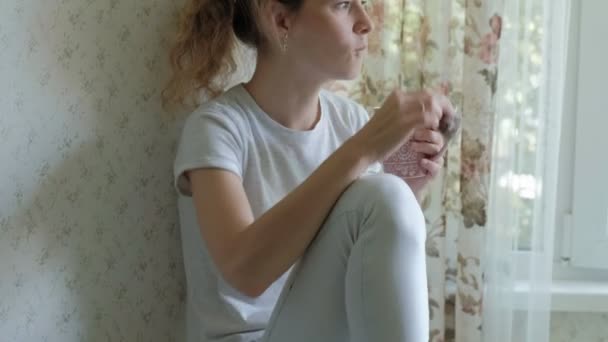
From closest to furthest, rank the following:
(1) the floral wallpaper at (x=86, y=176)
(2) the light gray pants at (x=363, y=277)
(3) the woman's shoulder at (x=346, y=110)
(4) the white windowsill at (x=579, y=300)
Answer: (2) the light gray pants at (x=363, y=277) < (1) the floral wallpaper at (x=86, y=176) < (3) the woman's shoulder at (x=346, y=110) < (4) the white windowsill at (x=579, y=300)

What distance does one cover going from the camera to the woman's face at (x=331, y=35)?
1.12 meters

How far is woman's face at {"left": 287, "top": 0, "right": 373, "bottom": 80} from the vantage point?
112 centimetres

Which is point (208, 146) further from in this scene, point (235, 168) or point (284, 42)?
point (284, 42)

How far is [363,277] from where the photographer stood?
896mm

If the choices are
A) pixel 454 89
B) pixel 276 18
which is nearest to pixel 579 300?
pixel 454 89

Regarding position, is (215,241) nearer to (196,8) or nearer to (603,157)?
(196,8)

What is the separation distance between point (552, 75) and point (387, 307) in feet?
2.14

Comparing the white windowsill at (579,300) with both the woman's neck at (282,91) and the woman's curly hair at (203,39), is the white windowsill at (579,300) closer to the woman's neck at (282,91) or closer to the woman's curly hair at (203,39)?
the woman's neck at (282,91)

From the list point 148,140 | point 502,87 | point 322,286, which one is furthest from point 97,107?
point 502,87

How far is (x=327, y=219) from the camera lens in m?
0.96

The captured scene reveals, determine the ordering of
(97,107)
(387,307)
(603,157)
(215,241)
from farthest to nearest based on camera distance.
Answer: (603,157)
(97,107)
(215,241)
(387,307)

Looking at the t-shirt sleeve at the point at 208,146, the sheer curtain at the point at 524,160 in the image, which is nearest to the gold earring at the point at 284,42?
the t-shirt sleeve at the point at 208,146

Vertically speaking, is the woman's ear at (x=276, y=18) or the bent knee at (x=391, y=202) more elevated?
the woman's ear at (x=276, y=18)

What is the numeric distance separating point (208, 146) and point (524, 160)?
0.62 metres
